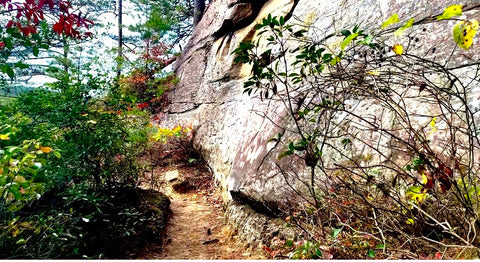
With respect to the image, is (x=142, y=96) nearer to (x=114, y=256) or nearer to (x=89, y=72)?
(x=89, y=72)

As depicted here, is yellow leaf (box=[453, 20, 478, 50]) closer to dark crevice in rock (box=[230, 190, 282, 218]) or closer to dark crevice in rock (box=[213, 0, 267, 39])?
dark crevice in rock (box=[230, 190, 282, 218])

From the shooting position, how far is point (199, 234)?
4105 mm

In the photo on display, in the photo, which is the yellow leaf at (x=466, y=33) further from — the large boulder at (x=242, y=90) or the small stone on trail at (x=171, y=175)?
the small stone on trail at (x=171, y=175)

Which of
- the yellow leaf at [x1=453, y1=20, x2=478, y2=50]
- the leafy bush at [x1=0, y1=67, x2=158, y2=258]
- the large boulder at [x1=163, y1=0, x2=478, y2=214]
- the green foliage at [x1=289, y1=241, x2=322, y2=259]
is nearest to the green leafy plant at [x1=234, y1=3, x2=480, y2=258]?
the yellow leaf at [x1=453, y1=20, x2=478, y2=50]

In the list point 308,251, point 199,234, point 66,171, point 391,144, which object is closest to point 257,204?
point 199,234

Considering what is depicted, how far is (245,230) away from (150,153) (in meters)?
4.58

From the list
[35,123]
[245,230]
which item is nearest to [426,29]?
[245,230]

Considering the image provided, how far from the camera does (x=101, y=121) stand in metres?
3.66

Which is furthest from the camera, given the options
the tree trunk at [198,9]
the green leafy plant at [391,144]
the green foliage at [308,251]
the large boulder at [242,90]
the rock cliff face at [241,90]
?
the tree trunk at [198,9]

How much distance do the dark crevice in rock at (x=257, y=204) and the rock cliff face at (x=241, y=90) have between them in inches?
0.6

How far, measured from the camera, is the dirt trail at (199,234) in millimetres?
3488

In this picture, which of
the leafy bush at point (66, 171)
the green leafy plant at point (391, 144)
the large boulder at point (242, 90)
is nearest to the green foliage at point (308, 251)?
the green leafy plant at point (391, 144)

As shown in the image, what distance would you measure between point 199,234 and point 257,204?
3.71 feet

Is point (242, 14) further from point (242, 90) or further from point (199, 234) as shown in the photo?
point (199, 234)
